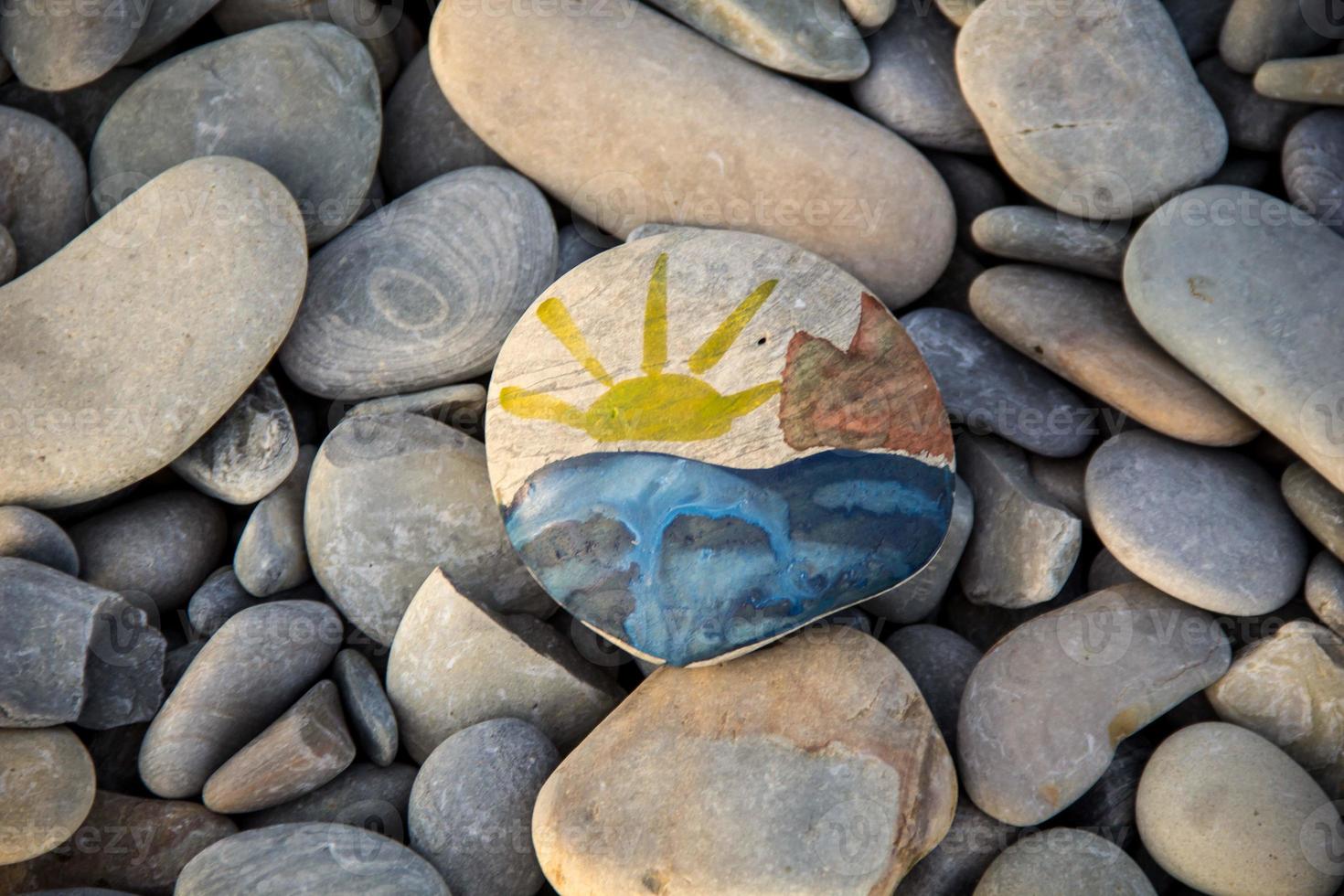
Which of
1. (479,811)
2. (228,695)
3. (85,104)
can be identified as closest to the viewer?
(479,811)

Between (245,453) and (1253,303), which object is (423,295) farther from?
(1253,303)

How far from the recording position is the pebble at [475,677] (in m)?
2.15

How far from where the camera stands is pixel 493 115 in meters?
2.46

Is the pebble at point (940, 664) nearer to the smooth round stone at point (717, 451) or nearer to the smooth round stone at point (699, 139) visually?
the smooth round stone at point (717, 451)

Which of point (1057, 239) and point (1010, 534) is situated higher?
point (1057, 239)

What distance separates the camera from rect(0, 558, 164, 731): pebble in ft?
6.59

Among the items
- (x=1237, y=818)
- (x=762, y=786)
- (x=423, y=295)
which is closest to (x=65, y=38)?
(x=423, y=295)

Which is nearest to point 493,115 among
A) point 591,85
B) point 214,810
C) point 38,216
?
point 591,85

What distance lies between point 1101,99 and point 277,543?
200cm

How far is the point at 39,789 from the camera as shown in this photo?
1940 mm

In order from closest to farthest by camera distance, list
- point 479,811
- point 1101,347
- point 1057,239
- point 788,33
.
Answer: point 479,811
point 1101,347
point 1057,239
point 788,33

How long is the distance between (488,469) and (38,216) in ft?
4.02

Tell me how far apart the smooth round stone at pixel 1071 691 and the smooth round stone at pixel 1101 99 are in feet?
2.92

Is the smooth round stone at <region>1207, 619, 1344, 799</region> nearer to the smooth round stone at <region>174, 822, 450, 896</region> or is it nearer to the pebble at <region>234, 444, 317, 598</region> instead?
the smooth round stone at <region>174, 822, 450, 896</region>
